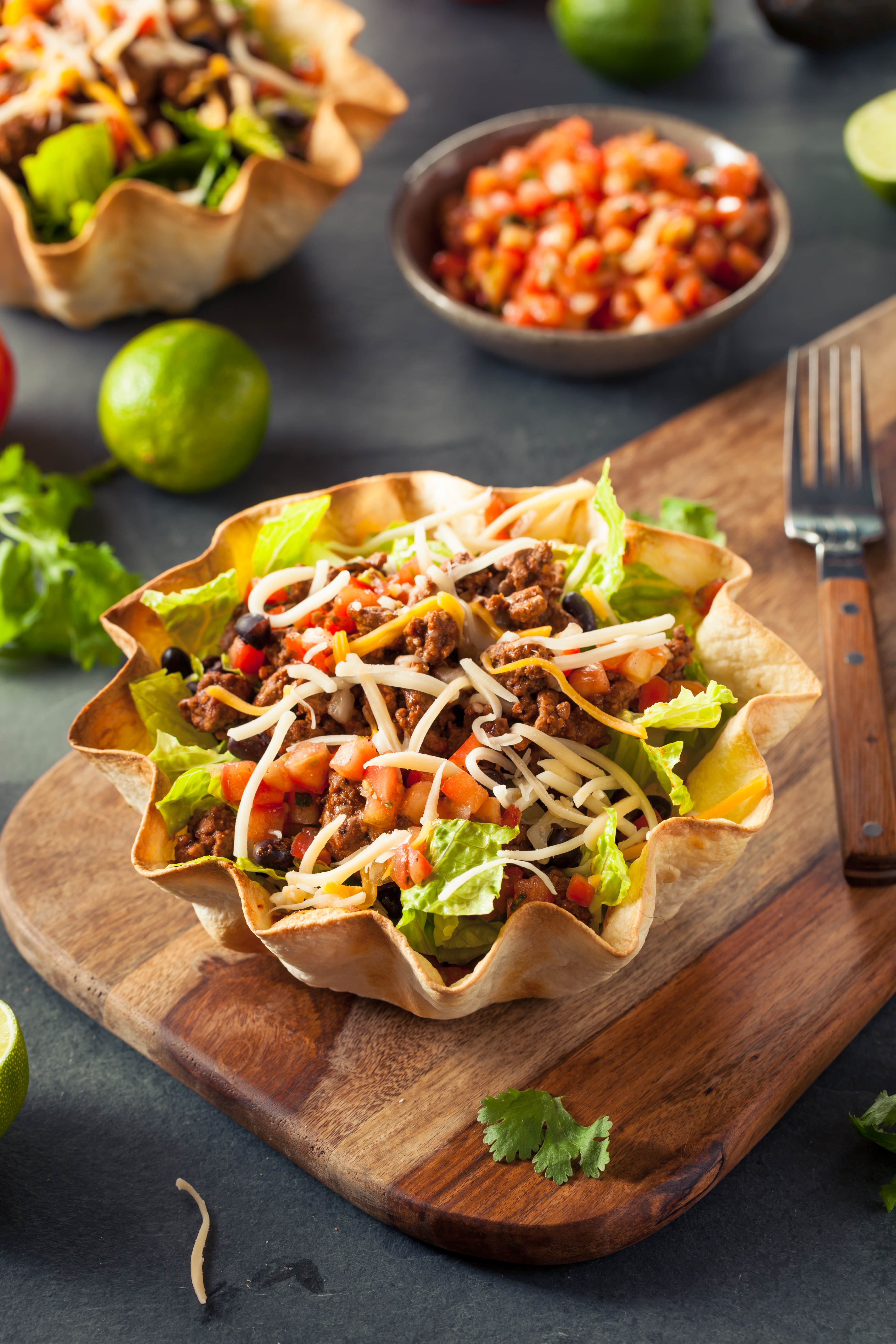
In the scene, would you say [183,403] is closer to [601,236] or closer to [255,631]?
[255,631]

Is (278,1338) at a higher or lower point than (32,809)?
lower

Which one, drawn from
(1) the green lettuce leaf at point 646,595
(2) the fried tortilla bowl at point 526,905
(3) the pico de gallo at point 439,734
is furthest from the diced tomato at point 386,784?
(1) the green lettuce leaf at point 646,595

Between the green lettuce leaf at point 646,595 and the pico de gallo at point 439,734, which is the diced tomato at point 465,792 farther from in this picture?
the green lettuce leaf at point 646,595

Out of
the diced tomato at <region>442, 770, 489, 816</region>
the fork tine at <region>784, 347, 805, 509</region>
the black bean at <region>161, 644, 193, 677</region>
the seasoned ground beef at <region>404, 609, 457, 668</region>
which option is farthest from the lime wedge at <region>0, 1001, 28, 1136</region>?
the fork tine at <region>784, 347, 805, 509</region>

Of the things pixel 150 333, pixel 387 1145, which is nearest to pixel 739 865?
pixel 387 1145

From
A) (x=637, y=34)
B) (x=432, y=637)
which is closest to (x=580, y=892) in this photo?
(x=432, y=637)

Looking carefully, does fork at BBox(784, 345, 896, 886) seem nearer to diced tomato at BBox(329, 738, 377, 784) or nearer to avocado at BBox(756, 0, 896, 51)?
diced tomato at BBox(329, 738, 377, 784)

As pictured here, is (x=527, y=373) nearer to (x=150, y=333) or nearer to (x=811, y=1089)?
(x=150, y=333)
